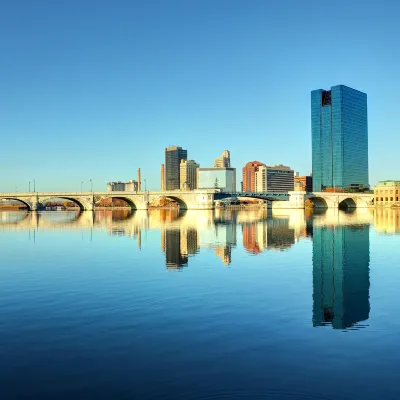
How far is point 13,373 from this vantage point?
1211 centimetres

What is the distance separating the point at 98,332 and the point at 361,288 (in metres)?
14.4

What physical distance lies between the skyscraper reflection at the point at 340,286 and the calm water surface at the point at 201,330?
10 centimetres

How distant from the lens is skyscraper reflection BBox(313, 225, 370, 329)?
59.3 feet

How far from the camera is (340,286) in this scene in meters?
24.1

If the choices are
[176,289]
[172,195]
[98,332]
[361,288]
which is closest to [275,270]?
[361,288]

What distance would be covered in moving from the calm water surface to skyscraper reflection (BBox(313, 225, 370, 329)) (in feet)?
0.34

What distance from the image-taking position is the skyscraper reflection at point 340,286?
18.1 meters

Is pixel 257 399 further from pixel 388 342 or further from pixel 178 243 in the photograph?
pixel 178 243

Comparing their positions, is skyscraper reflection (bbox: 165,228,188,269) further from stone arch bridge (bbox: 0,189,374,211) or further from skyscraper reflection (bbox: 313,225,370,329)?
stone arch bridge (bbox: 0,189,374,211)

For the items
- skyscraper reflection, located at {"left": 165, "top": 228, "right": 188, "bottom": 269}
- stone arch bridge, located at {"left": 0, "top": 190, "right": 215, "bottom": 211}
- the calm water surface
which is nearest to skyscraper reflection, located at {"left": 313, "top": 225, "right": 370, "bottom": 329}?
the calm water surface

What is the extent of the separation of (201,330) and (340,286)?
1103cm

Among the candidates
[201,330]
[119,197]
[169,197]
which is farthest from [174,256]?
[169,197]

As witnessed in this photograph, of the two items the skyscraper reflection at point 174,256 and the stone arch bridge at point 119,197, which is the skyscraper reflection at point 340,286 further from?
the stone arch bridge at point 119,197

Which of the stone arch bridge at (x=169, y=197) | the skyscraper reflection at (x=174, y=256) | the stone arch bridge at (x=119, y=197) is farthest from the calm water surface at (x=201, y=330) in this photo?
the stone arch bridge at (x=169, y=197)
